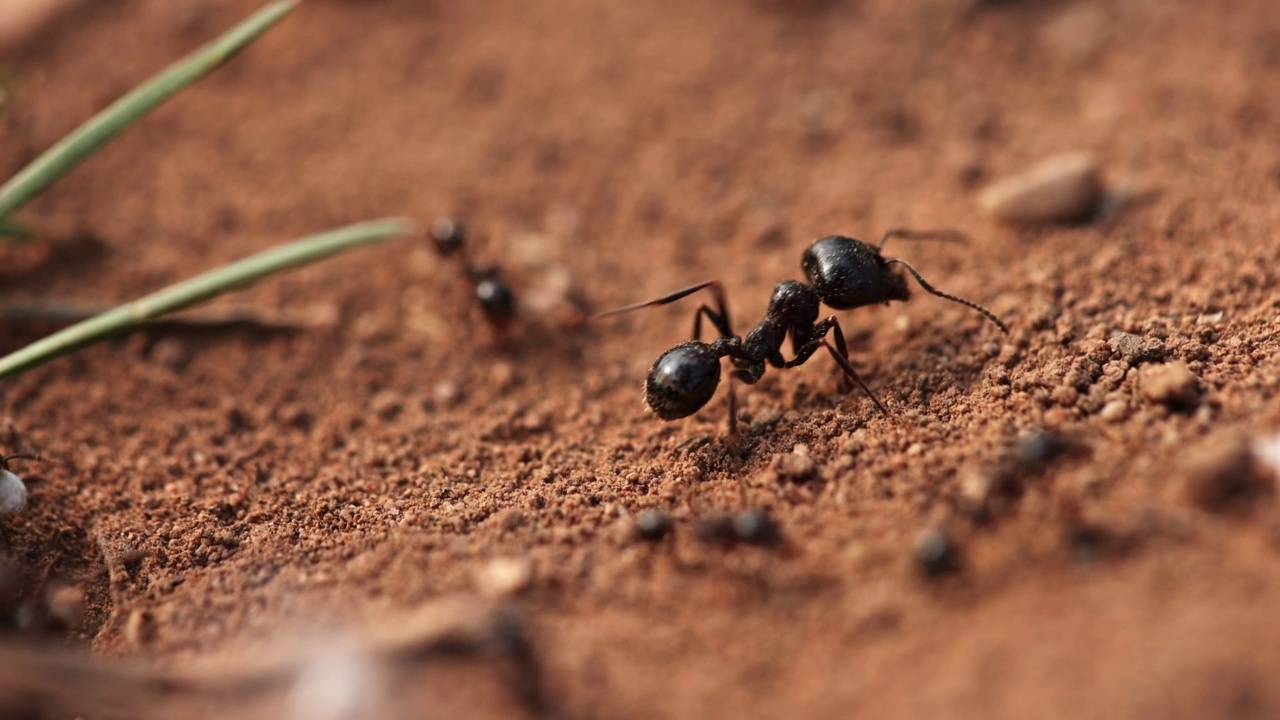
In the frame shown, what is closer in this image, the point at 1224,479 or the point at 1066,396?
the point at 1224,479

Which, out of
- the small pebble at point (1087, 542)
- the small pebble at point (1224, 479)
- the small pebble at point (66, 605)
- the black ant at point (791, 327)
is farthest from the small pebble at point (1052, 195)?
the small pebble at point (66, 605)

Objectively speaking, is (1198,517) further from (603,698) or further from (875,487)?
(603,698)

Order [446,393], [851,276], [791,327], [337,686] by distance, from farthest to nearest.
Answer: [446,393], [791,327], [851,276], [337,686]

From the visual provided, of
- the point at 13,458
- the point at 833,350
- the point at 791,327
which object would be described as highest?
the point at 13,458

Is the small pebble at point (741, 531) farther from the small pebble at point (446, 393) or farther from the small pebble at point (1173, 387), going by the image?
the small pebble at point (446, 393)

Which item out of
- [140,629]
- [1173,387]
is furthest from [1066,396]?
[140,629]

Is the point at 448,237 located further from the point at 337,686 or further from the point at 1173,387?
the point at 1173,387
